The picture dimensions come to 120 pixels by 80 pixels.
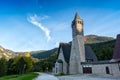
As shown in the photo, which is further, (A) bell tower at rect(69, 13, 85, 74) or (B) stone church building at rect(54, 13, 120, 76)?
(A) bell tower at rect(69, 13, 85, 74)

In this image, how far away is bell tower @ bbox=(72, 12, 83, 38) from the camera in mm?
39031

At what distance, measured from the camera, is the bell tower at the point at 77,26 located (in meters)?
39.0

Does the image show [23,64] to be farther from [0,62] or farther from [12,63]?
[0,62]

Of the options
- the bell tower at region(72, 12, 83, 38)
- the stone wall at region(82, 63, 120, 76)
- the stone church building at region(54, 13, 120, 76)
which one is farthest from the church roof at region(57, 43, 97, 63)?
the stone wall at region(82, 63, 120, 76)

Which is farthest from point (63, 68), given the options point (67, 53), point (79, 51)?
point (79, 51)

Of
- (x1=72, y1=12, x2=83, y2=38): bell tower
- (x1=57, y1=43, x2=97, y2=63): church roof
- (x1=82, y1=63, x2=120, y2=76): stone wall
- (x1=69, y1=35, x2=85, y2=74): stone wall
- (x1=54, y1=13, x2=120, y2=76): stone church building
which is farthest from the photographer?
(x1=57, y1=43, x2=97, y2=63): church roof

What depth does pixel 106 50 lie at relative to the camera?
5488 centimetres

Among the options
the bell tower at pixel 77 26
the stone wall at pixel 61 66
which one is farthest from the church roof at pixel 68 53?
the bell tower at pixel 77 26

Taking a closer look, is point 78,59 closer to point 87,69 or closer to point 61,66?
point 87,69

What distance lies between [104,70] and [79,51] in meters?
9.83

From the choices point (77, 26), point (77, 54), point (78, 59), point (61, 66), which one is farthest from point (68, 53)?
point (77, 26)

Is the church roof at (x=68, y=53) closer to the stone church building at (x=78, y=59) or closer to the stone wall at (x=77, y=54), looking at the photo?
the stone church building at (x=78, y=59)

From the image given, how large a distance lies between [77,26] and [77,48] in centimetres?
657

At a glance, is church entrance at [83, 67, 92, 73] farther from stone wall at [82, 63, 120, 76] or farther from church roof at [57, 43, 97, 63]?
church roof at [57, 43, 97, 63]
